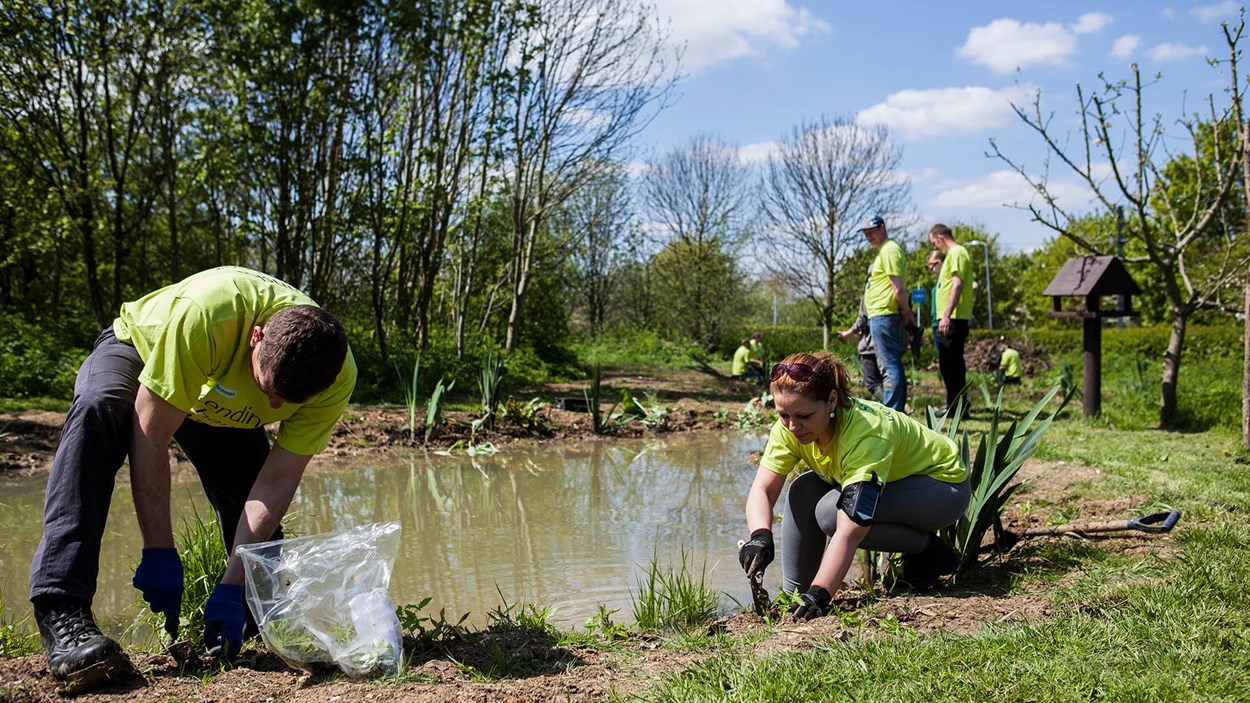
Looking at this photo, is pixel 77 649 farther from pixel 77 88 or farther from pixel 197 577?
pixel 77 88

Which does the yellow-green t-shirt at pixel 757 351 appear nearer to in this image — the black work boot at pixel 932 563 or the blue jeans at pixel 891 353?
the blue jeans at pixel 891 353

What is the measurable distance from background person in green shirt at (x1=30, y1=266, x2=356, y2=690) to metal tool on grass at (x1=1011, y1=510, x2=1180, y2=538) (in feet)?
9.79

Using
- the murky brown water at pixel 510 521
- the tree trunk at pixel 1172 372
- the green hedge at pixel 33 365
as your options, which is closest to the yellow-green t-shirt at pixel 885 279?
the murky brown water at pixel 510 521

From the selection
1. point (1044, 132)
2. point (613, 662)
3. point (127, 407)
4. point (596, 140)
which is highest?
point (596, 140)

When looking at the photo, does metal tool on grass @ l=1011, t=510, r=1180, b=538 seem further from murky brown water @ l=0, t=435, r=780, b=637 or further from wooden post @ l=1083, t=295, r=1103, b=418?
wooden post @ l=1083, t=295, r=1103, b=418

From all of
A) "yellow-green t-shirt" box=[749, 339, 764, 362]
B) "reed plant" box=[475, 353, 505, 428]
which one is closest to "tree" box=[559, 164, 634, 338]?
"yellow-green t-shirt" box=[749, 339, 764, 362]

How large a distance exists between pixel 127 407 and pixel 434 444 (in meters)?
5.00

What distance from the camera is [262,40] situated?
10000mm

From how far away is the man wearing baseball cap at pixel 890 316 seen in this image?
6.52 metres

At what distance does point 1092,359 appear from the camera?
7.96m

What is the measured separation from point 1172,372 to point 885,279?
8.92 feet

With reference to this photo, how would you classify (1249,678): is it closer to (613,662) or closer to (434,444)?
(613,662)

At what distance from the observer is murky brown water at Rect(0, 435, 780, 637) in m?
3.60

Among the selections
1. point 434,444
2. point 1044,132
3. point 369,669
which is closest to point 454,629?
point 369,669
